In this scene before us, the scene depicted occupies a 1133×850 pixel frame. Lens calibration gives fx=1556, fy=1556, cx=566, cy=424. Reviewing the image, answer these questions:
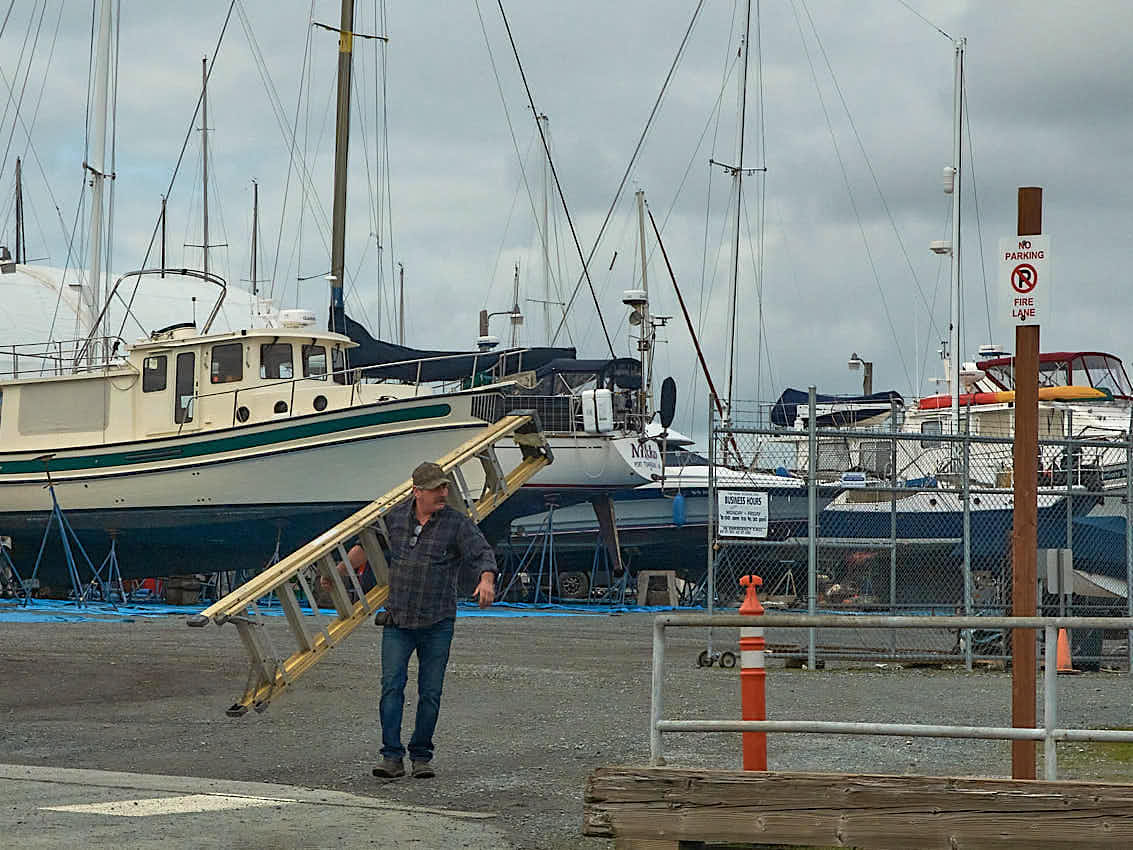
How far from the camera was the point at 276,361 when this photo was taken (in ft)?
91.2

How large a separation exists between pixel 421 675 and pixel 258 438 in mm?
18730

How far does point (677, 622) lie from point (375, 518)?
512 centimetres

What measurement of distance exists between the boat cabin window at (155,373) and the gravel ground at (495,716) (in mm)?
9931

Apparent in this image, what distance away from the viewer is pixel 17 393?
2953 centimetres

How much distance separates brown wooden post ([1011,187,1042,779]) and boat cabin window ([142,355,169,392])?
74.6 feet

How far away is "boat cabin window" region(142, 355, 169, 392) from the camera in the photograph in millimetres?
28094

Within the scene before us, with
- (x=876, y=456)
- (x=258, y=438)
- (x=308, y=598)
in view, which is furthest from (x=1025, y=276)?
(x=258, y=438)

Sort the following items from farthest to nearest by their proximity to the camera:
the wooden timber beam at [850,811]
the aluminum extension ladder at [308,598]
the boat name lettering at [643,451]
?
the boat name lettering at [643,451] → the aluminum extension ladder at [308,598] → the wooden timber beam at [850,811]

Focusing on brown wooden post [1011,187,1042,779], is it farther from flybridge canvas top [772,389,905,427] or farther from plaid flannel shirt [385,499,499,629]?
flybridge canvas top [772,389,905,427]

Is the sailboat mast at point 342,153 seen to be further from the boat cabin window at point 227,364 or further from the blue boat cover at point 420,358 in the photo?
the boat cabin window at point 227,364

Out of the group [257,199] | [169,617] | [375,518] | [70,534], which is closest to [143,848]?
[375,518]

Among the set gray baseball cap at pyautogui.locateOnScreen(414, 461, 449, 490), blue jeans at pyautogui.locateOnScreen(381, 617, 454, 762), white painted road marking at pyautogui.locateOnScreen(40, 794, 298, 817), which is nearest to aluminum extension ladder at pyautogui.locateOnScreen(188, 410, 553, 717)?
blue jeans at pyautogui.locateOnScreen(381, 617, 454, 762)

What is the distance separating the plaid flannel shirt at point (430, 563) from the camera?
8.89 meters

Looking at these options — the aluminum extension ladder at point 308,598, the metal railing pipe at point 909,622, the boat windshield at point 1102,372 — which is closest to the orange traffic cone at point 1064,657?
the aluminum extension ladder at point 308,598
